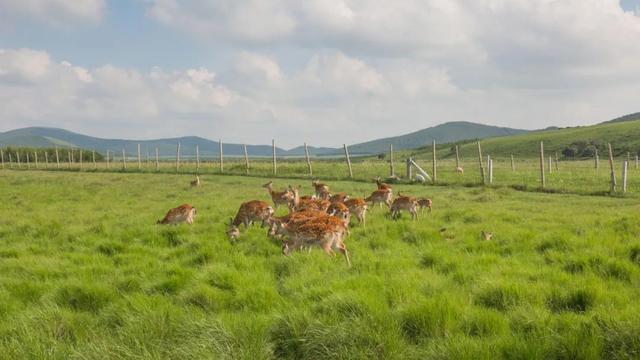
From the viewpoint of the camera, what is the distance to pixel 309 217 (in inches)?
446

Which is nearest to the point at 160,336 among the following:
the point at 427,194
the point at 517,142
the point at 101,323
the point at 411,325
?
the point at 101,323

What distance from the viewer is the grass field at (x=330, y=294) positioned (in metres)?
5.33

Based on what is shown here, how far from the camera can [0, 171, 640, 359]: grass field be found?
5.33m

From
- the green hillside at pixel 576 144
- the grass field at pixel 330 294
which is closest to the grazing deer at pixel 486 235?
the grass field at pixel 330 294

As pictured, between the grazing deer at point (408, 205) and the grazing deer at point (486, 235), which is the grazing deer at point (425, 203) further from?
the grazing deer at point (486, 235)

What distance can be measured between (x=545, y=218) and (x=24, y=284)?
13.1 metres

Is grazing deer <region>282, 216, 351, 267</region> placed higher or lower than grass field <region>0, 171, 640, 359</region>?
higher

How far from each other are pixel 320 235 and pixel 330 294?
3038 mm

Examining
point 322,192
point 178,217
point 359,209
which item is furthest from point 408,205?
point 178,217

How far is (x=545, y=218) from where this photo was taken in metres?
14.4

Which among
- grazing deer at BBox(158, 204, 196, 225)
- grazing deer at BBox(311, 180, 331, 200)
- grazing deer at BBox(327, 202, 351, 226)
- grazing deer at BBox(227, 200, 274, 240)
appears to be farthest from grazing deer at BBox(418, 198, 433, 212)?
grazing deer at BBox(158, 204, 196, 225)

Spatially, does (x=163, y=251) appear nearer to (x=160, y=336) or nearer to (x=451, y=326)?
(x=160, y=336)

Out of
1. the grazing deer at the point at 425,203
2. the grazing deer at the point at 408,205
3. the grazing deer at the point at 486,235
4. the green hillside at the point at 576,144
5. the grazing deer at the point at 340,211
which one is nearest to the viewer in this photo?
the grazing deer at the point at 486,235

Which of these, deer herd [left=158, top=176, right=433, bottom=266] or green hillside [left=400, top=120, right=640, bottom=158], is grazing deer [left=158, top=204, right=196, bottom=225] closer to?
deer herd [left=158, top=176, right=433, bottom=266]
